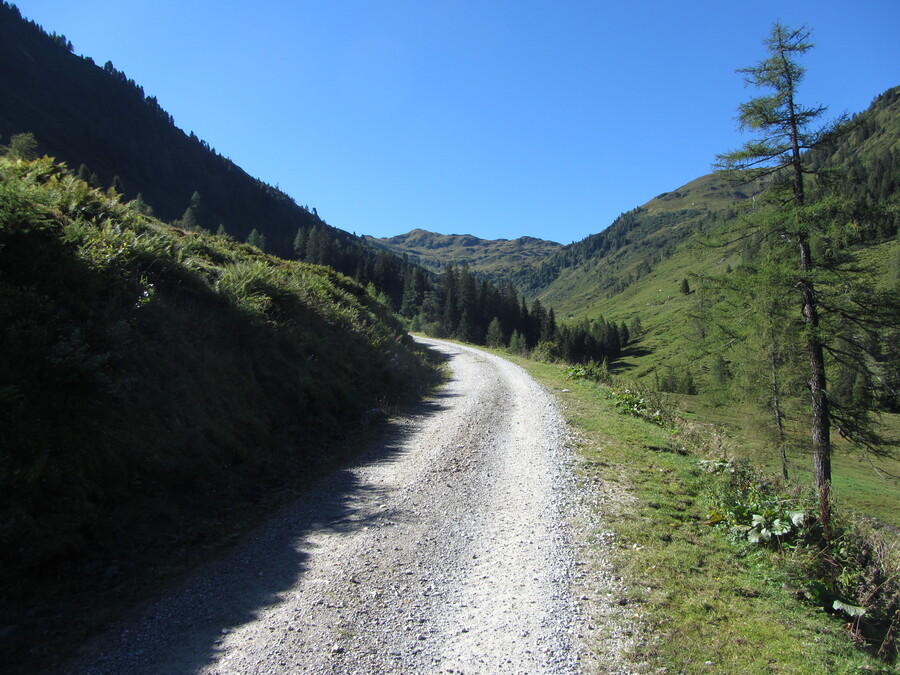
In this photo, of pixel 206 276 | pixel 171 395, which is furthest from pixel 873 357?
pixel 206 276

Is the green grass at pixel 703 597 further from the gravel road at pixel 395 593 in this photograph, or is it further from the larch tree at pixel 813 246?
the larch tree at pixel 813 246

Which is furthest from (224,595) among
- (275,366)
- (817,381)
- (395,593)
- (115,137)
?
(115,137)

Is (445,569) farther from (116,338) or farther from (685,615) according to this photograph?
(116,338)

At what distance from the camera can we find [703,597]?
4844 mm

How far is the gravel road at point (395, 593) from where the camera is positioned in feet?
12.9

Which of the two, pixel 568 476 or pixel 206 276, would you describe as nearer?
pixel 568 476

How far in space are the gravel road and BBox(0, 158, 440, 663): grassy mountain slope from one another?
3.05 feet

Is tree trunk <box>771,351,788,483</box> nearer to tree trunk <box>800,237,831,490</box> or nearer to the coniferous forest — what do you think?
the coniferous forest

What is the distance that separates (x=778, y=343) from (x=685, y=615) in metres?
14.4

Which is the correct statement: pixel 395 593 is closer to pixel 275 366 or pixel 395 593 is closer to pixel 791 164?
pixel 275 366

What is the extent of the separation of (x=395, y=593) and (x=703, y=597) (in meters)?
3.34

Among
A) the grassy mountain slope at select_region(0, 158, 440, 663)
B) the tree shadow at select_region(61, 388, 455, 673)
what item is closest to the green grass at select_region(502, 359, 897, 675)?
the tree shadow at select_region(61, 388, 455, 673)

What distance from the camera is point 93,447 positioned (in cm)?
605

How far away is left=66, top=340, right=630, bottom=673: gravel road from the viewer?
12.9 ft
